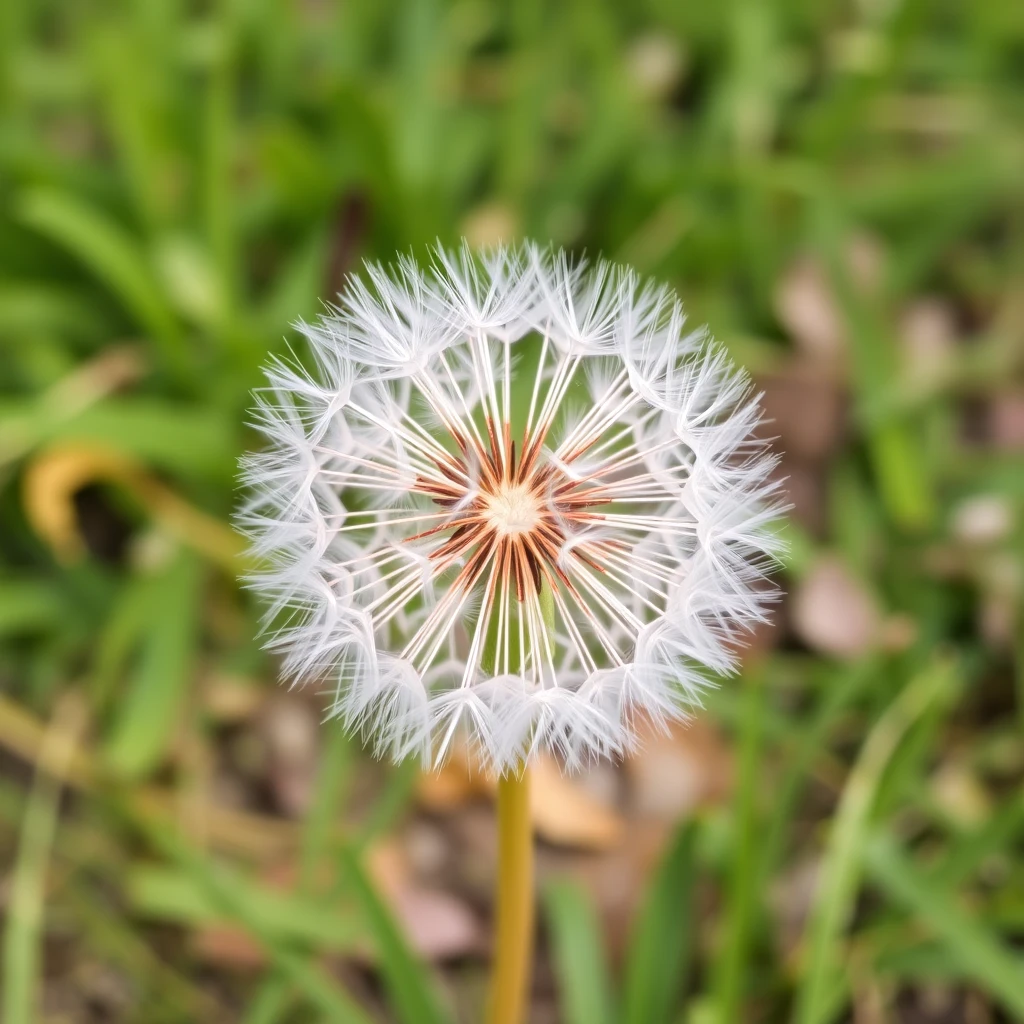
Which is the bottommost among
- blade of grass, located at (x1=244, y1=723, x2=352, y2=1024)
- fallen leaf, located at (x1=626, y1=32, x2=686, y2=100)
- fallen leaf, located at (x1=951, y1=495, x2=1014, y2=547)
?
blade of grass, located at (x1=244, y1=723, x2=352, y2=1024)

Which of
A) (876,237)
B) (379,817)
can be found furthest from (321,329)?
(876,237)

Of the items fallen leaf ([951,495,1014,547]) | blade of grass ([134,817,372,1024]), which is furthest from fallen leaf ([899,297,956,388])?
blade of grass ([134,817,372,1024])

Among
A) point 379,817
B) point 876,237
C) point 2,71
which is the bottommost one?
point 379,817

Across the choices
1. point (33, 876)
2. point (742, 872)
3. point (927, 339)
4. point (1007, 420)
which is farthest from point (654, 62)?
point (33, 876)

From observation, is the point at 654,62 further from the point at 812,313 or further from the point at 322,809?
the point at 322,809

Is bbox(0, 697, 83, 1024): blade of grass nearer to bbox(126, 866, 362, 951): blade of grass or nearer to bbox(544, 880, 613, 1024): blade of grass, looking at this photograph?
bbox(126, 866, 362, 951): blade of grass

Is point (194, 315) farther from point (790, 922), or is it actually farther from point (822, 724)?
point (790, 922)
